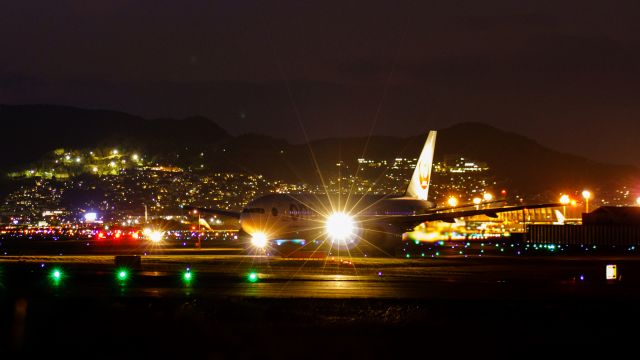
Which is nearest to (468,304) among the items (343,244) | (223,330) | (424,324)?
(424,324)

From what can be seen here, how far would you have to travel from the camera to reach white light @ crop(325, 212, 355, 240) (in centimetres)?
6688

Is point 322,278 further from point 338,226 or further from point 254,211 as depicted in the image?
point 338,226

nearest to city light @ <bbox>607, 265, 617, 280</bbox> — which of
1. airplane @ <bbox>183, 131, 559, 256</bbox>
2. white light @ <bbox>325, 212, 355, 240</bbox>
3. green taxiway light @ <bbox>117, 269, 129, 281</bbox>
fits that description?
green taxiway light @ <bbox>117, 269, 129, 281</bbox>

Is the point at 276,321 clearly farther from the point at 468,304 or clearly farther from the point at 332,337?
the point at 468,304

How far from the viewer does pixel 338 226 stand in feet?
221

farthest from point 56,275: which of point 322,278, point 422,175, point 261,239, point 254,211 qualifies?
point 422,175

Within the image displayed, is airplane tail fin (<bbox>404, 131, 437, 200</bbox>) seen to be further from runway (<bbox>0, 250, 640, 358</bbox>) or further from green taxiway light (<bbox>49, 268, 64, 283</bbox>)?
green taxiway light (<bbox>49, 268, 64, 283</bbox>)

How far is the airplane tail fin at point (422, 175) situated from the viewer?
268 ft

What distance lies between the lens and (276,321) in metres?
22.7

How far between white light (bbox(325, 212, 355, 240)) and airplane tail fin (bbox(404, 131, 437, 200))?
606 inches

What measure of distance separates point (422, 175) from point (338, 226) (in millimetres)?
17273

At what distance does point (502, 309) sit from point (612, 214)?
6537 cm

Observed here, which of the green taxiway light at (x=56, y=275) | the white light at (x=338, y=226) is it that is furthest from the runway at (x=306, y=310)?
the white light at (x=338, y=226)

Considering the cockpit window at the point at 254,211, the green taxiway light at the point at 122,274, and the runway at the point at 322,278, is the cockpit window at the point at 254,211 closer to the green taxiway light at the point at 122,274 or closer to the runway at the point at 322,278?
the runway at the point at 322,278
